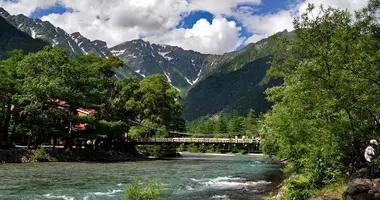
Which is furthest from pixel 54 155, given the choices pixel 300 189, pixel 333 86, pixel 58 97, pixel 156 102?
pixel 333 86

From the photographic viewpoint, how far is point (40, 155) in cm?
4259

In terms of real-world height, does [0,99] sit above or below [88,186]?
above

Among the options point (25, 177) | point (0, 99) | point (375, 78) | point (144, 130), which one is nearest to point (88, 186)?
point (25, 177)

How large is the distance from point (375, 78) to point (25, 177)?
2482 cm

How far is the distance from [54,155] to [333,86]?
127 ft

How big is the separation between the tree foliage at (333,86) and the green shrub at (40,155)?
3322cm

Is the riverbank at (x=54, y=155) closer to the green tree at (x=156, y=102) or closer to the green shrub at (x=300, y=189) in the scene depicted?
the green tree at (x=156, y=102)

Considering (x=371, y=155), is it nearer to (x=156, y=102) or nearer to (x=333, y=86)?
(x=333, y=86)

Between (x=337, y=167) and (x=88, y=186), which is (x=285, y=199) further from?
(x=88, y=186)

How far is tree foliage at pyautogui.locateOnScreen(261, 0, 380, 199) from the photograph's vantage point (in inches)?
531

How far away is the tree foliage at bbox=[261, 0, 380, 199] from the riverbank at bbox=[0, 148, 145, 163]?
109ft

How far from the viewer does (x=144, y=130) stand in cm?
6525

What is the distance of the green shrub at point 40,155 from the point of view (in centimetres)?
4219

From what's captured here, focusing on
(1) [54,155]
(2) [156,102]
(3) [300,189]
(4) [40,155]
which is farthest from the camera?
(2) [156,102]
